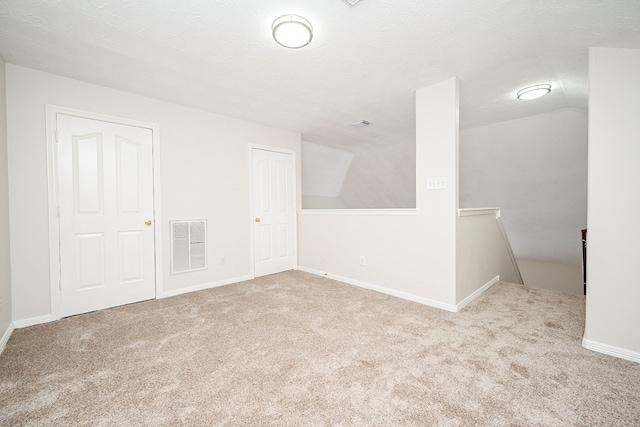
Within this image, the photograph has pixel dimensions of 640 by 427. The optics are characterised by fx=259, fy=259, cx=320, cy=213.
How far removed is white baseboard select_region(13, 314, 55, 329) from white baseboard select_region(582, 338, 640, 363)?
4549 millimetres

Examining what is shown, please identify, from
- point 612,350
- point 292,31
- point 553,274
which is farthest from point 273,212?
point 553,274

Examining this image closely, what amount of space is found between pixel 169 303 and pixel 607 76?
14.3ft

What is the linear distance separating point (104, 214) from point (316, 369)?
2.67 meters

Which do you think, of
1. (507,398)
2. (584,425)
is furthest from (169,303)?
(584,425)

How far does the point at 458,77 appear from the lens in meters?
2.59

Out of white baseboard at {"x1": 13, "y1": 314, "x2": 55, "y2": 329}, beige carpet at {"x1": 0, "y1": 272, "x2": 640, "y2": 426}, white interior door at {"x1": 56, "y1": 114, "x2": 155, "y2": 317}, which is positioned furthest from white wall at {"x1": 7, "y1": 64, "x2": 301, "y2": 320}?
beige carpet at {"x1": 0, "y1": 272, "x2": 640, "y2": 426}

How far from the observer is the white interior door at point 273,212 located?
→ 3.94 meters

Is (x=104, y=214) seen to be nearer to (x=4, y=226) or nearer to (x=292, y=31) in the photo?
(x=4, y=226)

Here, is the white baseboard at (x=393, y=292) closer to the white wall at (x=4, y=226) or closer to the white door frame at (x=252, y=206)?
the white door frame at (x=252, y=206)

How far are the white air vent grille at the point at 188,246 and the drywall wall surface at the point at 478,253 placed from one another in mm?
3039

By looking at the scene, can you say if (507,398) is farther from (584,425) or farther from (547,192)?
(547,192)

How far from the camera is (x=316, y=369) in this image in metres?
1.69

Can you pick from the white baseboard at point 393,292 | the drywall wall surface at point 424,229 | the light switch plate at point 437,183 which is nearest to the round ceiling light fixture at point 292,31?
the drywall wall surface at point 424,229

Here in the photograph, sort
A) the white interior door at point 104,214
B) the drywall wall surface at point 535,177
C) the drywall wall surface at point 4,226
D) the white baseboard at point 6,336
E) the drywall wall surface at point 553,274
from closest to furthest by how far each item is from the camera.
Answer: the white baseboard at point 6,336 < the drywall wall surface at point 4,226 < the white interior door at point 104,214 < the drywall wall surface at point 535,177 < the drywall wall surface at point 553,274
